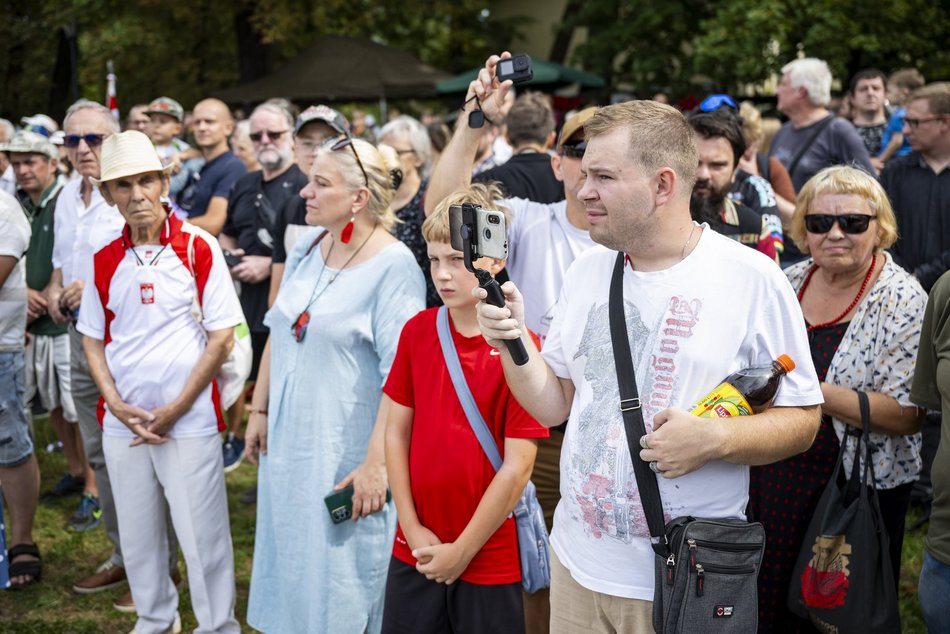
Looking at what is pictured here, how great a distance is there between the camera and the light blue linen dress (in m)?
3.73

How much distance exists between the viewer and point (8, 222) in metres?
4.79

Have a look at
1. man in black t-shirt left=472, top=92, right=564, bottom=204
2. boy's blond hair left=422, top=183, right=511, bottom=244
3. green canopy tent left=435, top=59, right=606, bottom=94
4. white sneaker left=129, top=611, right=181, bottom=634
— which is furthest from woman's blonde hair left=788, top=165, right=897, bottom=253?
green canopy tent left=435, top=59, right=606, bottom=94

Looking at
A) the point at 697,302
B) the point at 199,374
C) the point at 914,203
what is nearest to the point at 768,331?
the point at 697,302

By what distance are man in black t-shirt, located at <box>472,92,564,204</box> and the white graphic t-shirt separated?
1921mm

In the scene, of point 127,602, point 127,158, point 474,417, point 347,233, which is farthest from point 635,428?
point 127,602

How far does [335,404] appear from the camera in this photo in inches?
148

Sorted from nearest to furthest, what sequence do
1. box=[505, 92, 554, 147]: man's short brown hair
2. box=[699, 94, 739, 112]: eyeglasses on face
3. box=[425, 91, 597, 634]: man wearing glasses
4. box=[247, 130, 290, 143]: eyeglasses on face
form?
1. box=[425, 91, 597, 634]: man wearing glasses
2. box=[699, 94, 739, 112]: eyeglasses on face
3. box=[505, 92, 554, 147]: man's short brown hair
4. box=[247, 130, 290, 143]: eyeglasses on face

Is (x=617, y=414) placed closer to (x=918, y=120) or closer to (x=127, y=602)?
(x=127, y=602)

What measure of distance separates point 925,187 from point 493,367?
343 centimetres

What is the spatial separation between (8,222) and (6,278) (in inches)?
11.1

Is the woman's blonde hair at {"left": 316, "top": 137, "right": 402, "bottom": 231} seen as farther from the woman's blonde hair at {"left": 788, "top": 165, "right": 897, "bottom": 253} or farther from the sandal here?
the sandal

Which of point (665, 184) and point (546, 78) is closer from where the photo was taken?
point (665, 184)

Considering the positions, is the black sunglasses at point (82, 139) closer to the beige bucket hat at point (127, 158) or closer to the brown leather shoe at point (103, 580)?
the beige bucket hat at point (127, 158)

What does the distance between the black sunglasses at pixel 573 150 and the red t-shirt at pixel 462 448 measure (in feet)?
2.88
